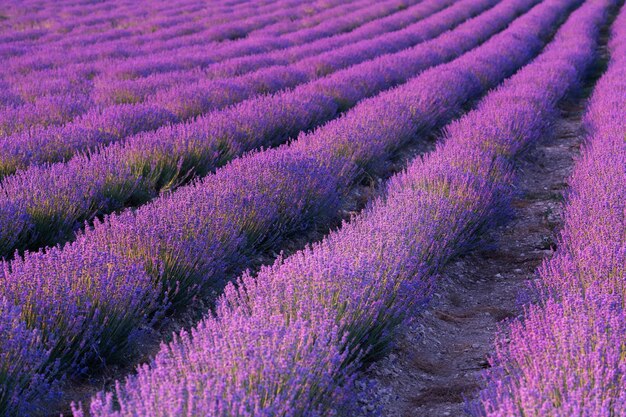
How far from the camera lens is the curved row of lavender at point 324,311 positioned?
70.9 inches

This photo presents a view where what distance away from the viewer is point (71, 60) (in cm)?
927

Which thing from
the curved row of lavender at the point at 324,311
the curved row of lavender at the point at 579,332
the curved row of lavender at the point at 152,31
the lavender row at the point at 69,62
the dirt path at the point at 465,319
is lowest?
the dirt path at the point at 465,319

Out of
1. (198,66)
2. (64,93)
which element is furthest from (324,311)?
(198,66)

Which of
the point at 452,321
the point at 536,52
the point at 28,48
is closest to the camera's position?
the point at 452,321

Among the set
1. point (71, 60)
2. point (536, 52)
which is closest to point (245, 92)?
point (71, 60)

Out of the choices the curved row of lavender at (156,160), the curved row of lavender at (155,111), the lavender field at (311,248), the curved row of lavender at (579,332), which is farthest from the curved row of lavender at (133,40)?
the curved row of lavender at (579,332)

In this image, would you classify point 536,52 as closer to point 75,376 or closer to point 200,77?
point 200,77

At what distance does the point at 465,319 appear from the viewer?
3307 millimetres

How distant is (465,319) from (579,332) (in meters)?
1.16

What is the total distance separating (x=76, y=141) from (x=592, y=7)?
15.1 meters

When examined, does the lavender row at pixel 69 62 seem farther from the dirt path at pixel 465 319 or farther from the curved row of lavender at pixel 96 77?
the dirt path at pixel 465 319

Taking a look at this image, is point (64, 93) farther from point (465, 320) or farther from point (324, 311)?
point (324, 311)

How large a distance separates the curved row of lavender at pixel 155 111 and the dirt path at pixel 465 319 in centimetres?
278

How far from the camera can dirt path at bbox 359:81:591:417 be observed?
2.60 metres
